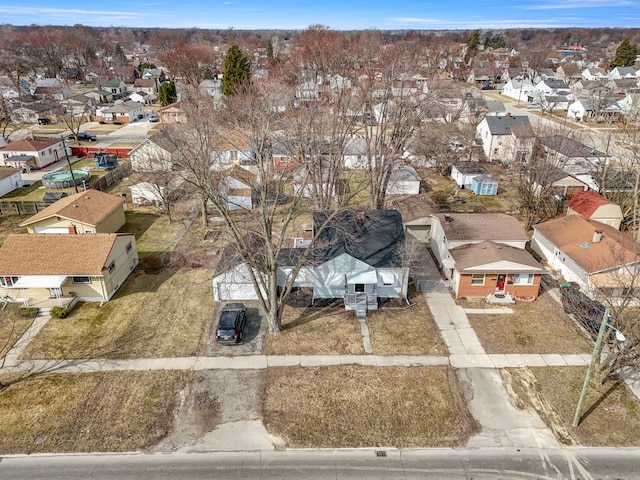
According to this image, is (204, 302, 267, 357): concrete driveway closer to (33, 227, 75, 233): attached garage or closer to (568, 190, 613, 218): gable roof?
(33, 227, 75, 233): attached garage

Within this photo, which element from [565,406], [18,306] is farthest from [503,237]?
[18,306]

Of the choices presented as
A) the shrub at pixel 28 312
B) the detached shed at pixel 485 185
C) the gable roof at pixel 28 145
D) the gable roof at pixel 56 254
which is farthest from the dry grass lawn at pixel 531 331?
the gable roof at pixel 28 145

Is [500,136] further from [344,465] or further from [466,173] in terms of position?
[344,465]

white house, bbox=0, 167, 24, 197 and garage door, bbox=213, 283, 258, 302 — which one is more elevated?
white house, bbox=0, 167, 24, 197

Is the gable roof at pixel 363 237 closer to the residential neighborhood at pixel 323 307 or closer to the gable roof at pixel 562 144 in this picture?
the residential neighborhood at pixel 323 307

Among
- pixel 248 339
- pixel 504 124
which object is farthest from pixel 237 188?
pixel 504 124

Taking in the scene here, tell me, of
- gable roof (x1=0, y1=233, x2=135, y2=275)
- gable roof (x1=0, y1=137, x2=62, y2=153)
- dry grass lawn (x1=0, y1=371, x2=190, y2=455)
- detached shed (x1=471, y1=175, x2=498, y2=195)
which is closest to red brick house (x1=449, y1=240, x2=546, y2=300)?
dry grass lawn (x1=0, y1=371, x2=190, y2=455)
